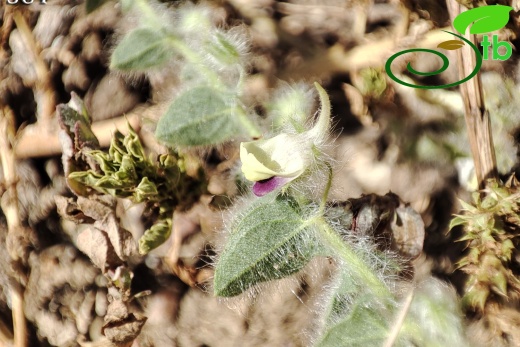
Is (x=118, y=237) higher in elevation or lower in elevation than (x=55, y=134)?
lower

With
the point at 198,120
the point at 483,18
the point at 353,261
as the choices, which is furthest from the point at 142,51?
the point at 483,18

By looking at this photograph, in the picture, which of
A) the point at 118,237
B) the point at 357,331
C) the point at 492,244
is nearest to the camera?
the point at 357,331

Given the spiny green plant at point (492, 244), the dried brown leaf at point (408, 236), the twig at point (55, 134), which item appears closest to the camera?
the spiny green plant at point (492, 244)

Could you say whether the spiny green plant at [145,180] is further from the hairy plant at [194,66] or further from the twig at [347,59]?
the twig at [347,59]

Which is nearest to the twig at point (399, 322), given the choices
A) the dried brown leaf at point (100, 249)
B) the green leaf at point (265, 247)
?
the green leaf at point (265, 247)

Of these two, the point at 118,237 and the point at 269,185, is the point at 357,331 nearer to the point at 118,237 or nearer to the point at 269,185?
the point at 269,185

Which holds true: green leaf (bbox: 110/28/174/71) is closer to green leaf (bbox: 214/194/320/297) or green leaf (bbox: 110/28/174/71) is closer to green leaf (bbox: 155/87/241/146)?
green leaf (bbox: 155/87/241/146)

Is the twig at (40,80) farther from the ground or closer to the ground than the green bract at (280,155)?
closer to the ground

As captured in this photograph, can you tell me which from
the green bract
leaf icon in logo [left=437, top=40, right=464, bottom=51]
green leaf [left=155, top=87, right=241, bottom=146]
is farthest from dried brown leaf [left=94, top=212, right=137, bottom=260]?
leaf icon in logo [left=437, top=40, right=464, bottom=51]
